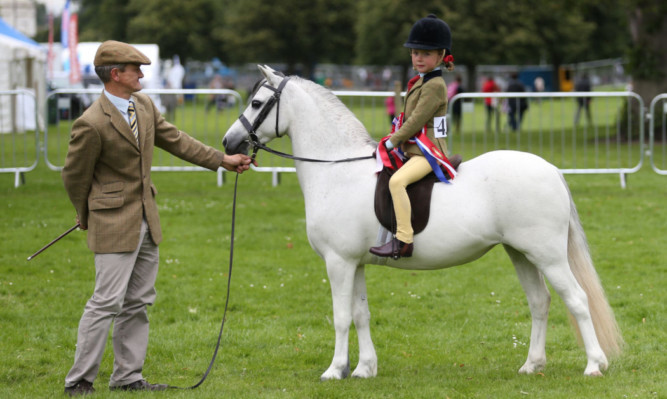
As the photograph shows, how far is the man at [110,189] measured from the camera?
20.3ft

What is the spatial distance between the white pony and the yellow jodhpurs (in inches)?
6.5

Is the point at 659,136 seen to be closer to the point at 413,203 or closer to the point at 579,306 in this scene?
the point at 579,306

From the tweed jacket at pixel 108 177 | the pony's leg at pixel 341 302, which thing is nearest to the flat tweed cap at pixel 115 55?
the tweed jacket at pixel 108 177

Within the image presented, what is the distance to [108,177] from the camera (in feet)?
20.7

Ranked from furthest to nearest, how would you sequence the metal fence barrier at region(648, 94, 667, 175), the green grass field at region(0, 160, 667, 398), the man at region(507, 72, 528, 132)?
the man at region(507, 72, 528, 132) → the metal fence barrier at region(648, 94, 667, 175) → the green grass field at region(0, 160, 667, 398)

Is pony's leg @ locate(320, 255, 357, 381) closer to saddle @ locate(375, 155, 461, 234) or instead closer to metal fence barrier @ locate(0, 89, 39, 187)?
→ saddle @ locate(375, 155, 461, 234)

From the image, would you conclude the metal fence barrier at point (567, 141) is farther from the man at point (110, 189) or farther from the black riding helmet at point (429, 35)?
the man at point (110, 189)

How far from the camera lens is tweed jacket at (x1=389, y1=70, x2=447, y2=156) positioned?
6.50 metres

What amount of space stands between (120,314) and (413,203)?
7.82 feet

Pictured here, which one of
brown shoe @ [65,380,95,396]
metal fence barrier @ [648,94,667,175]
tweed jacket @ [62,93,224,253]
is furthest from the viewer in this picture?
metal fence barrier @ [648,94,667,175]

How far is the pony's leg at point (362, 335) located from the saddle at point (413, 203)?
2.20 ft

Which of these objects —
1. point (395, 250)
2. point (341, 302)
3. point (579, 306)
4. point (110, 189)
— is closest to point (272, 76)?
point (110, 189)

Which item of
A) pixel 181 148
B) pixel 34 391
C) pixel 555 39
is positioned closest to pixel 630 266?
pixel 181 148

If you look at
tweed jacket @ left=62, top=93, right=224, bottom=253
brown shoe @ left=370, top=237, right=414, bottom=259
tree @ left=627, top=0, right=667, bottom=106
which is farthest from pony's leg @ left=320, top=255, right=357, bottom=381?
tree @ left=627, top=0, right=667, bottom=106
